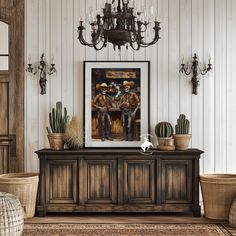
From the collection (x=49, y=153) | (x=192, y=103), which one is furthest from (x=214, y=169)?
(x=49, y=153)

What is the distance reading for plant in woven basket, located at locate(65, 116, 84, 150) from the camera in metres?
6.31

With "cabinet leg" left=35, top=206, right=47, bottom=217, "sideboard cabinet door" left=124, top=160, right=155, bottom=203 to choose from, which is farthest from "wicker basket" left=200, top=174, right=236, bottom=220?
"cabinet leg" left=35, top=206, right=47, bottom=217

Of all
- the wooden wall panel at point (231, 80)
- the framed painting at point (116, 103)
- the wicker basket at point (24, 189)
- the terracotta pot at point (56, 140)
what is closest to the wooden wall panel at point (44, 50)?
the terracotta pot at point (56, 140)

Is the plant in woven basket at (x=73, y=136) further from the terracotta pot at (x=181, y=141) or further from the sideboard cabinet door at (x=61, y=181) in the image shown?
the terracotta pot at (x=181, y=141)

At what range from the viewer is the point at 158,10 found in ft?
22.0

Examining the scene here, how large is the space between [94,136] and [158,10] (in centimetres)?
198

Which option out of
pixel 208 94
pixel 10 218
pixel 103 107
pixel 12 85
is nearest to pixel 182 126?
pixel 208 94

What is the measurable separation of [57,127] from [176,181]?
1729mm

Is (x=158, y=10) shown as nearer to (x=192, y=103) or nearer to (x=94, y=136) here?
(x=192, y=103)

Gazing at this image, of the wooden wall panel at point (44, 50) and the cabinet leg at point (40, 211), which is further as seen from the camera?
the wooden wall panel at point (44, 50)

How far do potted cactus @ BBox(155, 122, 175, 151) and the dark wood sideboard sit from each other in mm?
215

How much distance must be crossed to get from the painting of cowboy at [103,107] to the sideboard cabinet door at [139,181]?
73 centimetres

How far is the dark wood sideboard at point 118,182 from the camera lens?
6121mm

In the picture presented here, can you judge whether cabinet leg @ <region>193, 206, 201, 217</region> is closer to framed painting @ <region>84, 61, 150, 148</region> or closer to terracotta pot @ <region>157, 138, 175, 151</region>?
terracotta pot @ <region>157, 138, 175, 151</region>
